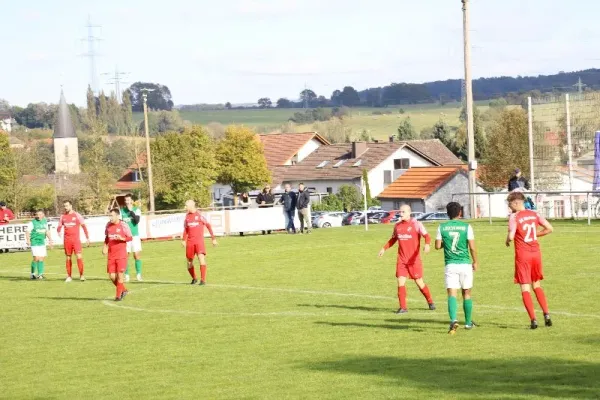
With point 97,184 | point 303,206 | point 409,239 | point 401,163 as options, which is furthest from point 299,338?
point 401,163

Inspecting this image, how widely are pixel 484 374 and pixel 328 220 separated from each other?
5984 cm

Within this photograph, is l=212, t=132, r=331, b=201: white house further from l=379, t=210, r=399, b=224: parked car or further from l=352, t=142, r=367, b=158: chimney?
l=379, t=210, r=399, b=224: parked car

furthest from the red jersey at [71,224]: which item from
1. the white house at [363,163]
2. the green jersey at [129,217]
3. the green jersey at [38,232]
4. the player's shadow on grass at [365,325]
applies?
the white house at [363,163]

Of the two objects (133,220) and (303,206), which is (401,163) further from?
(133,220)

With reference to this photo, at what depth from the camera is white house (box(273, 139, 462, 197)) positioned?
110062 mm

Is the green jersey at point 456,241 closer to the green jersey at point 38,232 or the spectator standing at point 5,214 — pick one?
the green jersey at point 38,232

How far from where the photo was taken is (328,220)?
7306cm

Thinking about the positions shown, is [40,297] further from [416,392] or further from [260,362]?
[416,392]

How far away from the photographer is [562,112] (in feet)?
160

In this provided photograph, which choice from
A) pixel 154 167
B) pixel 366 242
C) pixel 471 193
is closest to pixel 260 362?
pixel 366 242

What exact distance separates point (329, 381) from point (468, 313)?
403 cm

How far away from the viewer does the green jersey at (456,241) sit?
54.4 feet

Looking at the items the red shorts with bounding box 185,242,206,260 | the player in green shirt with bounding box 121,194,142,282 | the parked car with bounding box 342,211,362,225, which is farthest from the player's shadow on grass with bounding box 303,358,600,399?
the parked car with bounding box 342,211,362,225

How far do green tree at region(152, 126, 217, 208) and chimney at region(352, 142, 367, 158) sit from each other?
17148 millimetres
